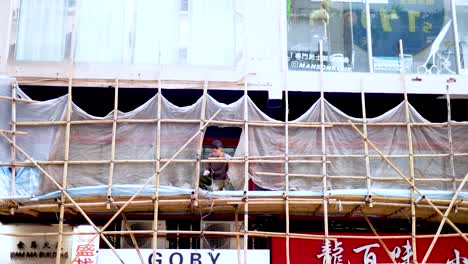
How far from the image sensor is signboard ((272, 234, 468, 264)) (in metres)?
9.12

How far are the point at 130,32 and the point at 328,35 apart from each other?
331 cm

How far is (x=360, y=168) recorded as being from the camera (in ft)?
27.6

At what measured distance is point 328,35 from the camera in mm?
9484

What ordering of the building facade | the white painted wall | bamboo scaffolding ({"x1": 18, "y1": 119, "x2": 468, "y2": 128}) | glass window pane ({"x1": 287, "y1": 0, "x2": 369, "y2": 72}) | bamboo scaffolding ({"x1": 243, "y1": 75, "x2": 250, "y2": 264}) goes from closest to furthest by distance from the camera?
bamboo scaffolding ({"x1": 243, "y1": 75, "x2": 250, "y2": 264})
the building facade
bamboo scaffolding ({"x1": 18, "y1": 119, "x2": 468, "y2": 128})
the white painted wall
glass window pane ({"x1": 287, "y1": 0, "x2": 369, "y2": 72})

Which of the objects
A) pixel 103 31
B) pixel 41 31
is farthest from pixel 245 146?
pixel 41 31

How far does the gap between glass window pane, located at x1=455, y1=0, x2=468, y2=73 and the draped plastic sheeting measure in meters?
1.56

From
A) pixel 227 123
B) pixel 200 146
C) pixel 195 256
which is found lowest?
pixel 195 256

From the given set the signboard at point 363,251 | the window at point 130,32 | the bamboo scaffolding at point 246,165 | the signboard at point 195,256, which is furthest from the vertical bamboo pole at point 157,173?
the signboard at point 363,251

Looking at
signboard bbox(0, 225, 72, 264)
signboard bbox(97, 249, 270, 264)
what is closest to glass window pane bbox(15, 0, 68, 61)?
signboard bbox(0, 225, 72, 264)

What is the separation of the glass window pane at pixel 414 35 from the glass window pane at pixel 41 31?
5190mm

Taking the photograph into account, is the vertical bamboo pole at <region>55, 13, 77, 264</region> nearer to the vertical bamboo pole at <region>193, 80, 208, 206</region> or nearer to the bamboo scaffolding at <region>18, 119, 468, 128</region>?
the bamboo scaffolding at <region>18, 119, 468, 128</region>

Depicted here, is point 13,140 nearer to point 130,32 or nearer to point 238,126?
point 130,32

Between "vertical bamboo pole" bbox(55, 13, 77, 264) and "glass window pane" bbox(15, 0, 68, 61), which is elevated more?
"glass window pane" bbox(15, 0, 68, 61)

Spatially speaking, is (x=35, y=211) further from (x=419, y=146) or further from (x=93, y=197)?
(x=419, y=146)
